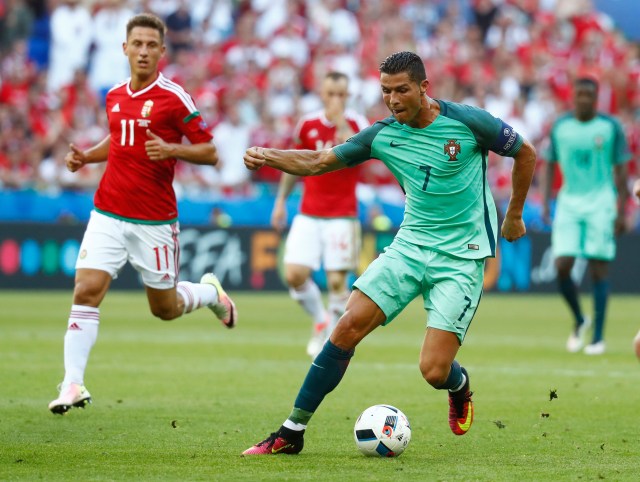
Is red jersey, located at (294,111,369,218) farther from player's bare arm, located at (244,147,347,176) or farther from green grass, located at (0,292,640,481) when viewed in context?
player's bare arm, located at (244,147,347,176)

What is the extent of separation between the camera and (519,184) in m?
7.23

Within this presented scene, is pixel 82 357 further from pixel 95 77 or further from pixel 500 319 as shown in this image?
pixel 95 77

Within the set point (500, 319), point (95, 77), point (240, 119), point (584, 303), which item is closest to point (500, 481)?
point (500, 319)

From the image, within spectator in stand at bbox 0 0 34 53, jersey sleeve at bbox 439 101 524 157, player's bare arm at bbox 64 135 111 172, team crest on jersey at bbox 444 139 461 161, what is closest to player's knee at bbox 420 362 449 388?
team crest on jersey at bbox 444 139 461 161

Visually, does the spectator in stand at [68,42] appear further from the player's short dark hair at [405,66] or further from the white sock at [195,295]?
the player's short dark hair at [405,66]

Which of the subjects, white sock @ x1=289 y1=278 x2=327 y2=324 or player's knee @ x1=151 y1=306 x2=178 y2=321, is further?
white sock @ x1=289 y1=278 x2=327 y2=324

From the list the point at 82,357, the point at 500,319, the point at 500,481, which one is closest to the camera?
the point at 500,481

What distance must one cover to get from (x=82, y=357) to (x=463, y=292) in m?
2.81

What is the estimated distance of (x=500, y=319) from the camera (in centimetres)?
1720

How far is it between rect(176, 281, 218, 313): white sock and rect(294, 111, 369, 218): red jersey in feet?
9.98

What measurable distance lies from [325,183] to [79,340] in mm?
4742

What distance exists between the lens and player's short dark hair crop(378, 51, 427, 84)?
6.73 metres

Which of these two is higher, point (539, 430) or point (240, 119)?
point (240, 119)

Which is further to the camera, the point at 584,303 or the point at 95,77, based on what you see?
the point at 95,77
